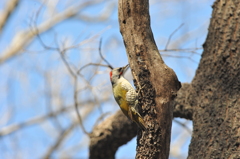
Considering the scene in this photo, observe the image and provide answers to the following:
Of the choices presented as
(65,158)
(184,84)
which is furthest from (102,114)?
(65,158)

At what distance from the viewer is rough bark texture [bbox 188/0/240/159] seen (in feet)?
10.8

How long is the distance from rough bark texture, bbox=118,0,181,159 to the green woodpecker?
17.9 inches

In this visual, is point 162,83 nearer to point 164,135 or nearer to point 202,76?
point 164,135

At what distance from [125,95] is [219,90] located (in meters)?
1.33

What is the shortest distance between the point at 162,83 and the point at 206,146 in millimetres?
958

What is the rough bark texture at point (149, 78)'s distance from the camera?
3.06 metres

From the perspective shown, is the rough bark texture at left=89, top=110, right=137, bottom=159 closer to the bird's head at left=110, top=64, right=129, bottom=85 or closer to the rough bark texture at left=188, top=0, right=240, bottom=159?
the bird's head at left=110, top=64, right=129, bottom=85

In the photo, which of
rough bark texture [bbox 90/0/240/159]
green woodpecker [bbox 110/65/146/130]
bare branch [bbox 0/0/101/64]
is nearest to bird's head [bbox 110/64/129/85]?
green woodpecker [bbox 110/65/146/130]

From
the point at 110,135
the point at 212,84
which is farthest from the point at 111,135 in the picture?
the point at 212,84

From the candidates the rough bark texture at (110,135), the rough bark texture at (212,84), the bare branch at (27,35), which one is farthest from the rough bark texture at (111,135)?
the bare branch at (27,35)

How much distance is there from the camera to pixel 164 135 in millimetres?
3076

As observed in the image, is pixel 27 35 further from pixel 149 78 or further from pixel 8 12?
pixel 149 78

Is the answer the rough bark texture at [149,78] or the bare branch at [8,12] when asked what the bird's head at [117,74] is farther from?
the bare branch at [8,12]

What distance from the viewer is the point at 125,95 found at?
4.36 m
